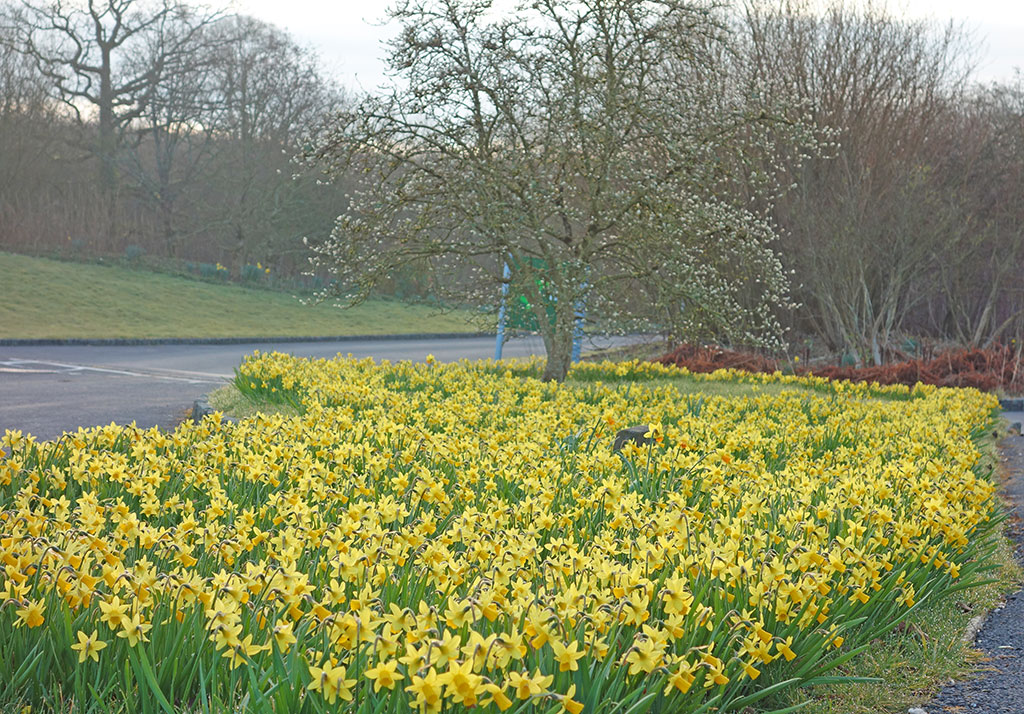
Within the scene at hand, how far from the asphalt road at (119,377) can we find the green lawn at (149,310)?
5.50 feet

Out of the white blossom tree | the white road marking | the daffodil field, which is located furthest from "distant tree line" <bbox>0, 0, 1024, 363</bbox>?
the daffodil field

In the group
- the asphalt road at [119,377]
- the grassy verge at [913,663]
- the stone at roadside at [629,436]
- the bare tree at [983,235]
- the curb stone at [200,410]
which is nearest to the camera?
the grassy verge at [913,663]

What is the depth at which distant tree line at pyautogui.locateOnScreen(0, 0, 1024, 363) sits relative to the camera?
10148 mm

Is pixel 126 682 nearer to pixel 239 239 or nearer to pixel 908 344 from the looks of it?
pixel 908 344

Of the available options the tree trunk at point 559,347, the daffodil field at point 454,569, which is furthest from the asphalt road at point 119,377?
the daffodil field at point 454,569

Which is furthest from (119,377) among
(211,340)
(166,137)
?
(166,137)

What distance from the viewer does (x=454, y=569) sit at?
2.91m

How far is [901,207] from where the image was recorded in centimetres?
1421

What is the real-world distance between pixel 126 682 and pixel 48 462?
2855 mm

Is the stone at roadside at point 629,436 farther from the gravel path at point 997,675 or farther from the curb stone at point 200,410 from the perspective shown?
the curb stone at point 200,410

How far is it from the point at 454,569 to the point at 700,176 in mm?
8043

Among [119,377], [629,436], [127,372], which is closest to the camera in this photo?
[629,436]

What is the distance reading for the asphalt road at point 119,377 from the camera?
9109mm

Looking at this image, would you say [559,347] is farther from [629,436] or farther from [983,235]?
[983,235]
